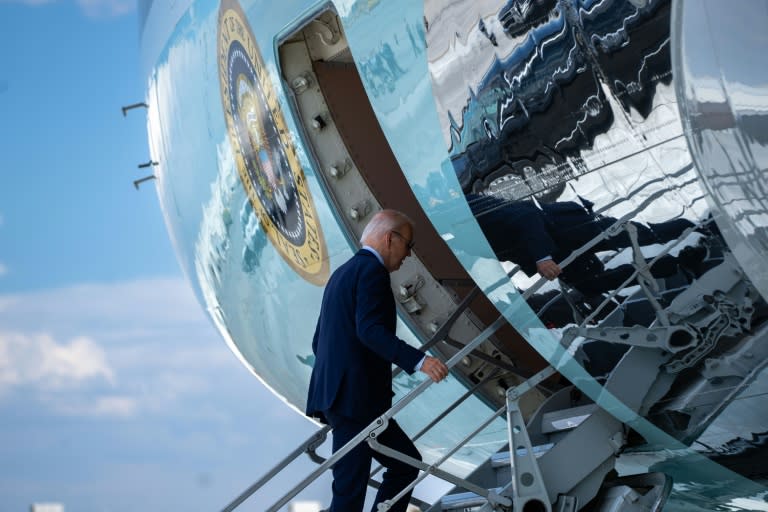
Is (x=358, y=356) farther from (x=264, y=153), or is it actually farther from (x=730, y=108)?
(x=730, y=108)

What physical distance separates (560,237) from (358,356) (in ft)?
3.01

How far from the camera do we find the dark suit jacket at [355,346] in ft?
13.5

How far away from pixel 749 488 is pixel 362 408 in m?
1.37

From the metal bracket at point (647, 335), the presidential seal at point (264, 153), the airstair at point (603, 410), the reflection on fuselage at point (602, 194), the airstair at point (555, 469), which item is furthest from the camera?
the presidential seal at point (264, 153)

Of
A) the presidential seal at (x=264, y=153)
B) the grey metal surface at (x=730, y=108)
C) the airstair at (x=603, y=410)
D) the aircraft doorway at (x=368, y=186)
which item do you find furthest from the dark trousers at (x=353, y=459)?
the grey metal surface at (x=730, y=108)

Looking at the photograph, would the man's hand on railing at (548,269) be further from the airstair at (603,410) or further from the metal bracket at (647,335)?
the metal bracket at (647,335)

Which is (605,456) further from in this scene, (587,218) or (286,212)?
(286,212)

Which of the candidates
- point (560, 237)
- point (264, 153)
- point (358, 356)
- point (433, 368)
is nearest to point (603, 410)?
point (433, 368)

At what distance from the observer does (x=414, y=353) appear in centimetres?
396

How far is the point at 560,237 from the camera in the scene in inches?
146

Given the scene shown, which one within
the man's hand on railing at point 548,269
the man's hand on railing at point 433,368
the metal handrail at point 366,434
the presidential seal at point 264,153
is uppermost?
the presidential seal at point 264,153

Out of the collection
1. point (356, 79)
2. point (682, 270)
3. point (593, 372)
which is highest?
point (356, 79)

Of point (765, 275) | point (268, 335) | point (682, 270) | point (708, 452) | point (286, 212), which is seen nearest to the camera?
point (765, 275)

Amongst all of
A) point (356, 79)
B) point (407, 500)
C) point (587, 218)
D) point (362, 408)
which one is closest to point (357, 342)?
point (362, 408)
